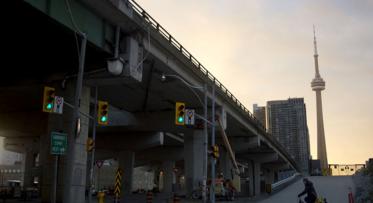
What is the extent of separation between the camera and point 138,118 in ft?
154

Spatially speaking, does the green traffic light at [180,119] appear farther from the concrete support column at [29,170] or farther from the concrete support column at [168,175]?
the concrete support column at [168,175]

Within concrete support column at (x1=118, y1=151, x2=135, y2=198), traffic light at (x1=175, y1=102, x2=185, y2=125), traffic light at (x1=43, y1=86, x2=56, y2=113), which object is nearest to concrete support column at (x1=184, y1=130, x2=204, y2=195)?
concrete support column at (x1=118, y1=151, x2=135, y2=198)

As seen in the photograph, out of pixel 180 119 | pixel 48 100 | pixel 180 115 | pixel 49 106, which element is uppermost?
pixel 180 115

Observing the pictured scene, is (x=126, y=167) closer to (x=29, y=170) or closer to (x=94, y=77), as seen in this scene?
(x=29, y=170)

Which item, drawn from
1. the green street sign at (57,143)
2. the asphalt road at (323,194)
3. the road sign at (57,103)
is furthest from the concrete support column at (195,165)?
the green street sign at (57,143)

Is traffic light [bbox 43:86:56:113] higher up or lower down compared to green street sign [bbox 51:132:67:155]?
higher up

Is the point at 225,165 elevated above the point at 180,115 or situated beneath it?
situated beneath

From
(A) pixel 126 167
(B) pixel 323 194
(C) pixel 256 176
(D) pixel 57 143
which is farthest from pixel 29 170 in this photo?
(D) pixel 57 143

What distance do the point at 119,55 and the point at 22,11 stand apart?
7.55m

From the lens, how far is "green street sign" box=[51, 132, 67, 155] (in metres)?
18.2

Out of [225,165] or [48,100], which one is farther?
[225,165]

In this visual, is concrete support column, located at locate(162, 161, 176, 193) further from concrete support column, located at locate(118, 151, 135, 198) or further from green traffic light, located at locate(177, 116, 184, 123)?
green traffic light, located at locate(177, 116, 184, 123)

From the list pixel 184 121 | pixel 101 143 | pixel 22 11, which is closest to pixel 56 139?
pixel 22 11

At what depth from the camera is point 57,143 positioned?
1845 cm
